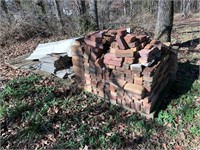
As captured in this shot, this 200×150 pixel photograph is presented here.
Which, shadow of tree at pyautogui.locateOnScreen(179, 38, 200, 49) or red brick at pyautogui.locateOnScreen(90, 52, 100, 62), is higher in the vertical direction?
red brick at pyautogui.locateOnScreen(90, 52, 100, 62)

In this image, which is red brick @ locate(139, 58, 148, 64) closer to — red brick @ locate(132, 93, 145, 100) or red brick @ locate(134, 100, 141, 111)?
red brick @ locate(132, 93, 145, 100)

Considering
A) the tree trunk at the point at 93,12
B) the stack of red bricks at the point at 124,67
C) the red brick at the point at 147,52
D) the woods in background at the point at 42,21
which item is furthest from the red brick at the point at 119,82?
the tree trunk at the point at 93,12

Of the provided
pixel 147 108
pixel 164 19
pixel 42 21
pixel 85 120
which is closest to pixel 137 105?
pixel 147 108

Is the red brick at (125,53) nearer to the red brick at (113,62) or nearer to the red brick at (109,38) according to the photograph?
the red brick at (113,62)

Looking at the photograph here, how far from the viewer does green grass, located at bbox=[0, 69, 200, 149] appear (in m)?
2.82

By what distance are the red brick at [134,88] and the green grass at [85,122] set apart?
409 mm

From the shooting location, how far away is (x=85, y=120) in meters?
3.17

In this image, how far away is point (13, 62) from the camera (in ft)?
17.5

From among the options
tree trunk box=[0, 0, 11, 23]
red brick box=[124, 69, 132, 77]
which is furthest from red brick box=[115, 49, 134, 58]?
tree trunk box=[0, 0, 11, 23]

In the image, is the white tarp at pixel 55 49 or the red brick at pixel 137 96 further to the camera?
the white tarp at pixel 55 49

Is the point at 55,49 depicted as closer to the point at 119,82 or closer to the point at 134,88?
the point at 119,82

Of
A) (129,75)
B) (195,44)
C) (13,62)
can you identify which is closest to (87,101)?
(129,75)

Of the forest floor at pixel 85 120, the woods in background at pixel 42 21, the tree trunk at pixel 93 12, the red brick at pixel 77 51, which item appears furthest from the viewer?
the tree trunk at pixel 93 12

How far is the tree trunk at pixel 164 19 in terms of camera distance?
5371 millimetres
